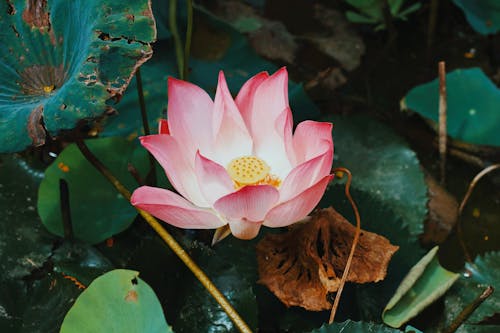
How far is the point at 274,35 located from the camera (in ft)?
5.91

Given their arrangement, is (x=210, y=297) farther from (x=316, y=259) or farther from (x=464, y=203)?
(x=464, y=203)

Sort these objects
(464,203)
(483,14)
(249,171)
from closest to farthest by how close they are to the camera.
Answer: (249,171) → (464,203) → (483,14)

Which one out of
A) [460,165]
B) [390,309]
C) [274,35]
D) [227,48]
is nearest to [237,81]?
[227,48]

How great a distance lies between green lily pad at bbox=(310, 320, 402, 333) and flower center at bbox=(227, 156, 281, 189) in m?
0.25

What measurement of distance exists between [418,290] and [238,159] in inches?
16.4

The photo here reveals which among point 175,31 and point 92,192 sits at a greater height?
point 175,31

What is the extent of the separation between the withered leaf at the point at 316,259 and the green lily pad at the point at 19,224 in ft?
1.54

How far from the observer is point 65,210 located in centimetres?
119

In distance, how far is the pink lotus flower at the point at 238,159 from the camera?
0.86m

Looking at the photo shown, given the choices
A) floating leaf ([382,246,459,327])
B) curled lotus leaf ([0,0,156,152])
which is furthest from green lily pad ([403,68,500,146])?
curled lotus leaf ([0,0,156,152])

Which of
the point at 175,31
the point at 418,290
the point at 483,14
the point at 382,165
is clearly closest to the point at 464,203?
the point at 382,165

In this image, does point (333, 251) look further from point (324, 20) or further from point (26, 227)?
point (324, 20)

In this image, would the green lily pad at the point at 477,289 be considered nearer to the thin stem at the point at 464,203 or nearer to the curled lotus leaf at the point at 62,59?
the thin stem at the point at 464,203

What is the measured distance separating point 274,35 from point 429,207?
2.33 ft
